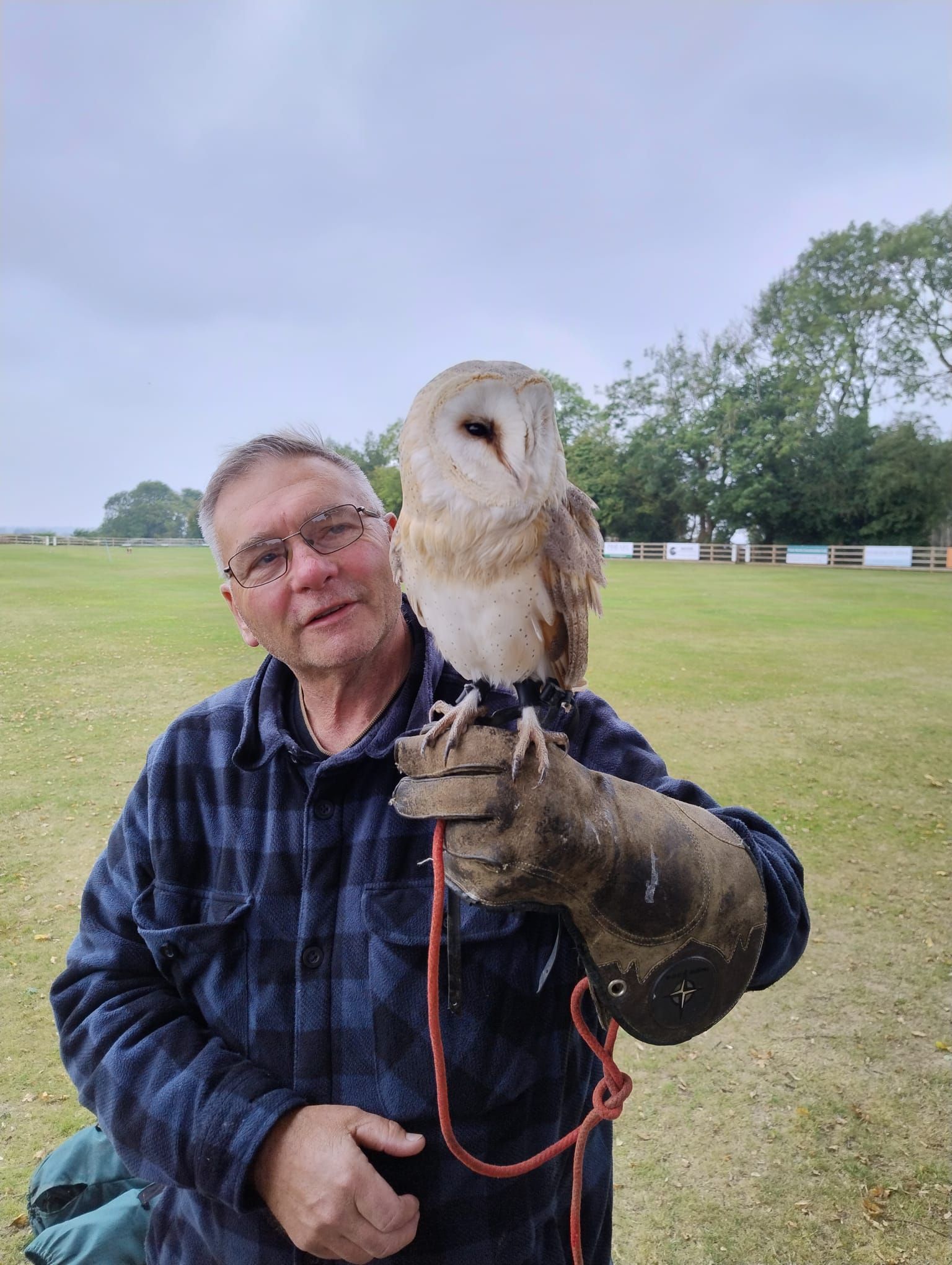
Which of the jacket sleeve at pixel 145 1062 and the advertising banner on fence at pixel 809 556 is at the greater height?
the advertising banner on fence at pixel 809 556

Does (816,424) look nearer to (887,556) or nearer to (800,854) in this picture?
(887,556)

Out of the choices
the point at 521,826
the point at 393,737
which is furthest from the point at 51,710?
the point at 521,826

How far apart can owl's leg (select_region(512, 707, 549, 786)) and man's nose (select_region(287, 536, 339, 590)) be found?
1.61 ft

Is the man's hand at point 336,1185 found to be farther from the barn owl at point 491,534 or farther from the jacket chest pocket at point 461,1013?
the barn owl at point 491,534

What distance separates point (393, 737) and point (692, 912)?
2.03 ft

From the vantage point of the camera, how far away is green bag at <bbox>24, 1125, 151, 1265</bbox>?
1541 millimetres

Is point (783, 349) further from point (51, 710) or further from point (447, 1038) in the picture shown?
point (447, 1038)

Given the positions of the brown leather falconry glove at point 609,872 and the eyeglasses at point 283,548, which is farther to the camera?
the eyeglasses at point 283,548

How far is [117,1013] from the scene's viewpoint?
1.29 m

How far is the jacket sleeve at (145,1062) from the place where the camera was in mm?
1165

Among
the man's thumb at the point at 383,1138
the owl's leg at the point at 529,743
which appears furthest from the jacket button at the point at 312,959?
the owl's leg at the point at 529,743

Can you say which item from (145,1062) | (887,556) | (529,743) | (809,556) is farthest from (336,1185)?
(809,556)

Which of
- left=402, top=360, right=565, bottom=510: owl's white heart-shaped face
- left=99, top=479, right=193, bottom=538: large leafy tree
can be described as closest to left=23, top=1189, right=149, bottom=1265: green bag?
left=402, top=360, right=565, bottom=510: owl's white heart-shaped face

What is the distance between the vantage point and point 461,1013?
124 centimetres
